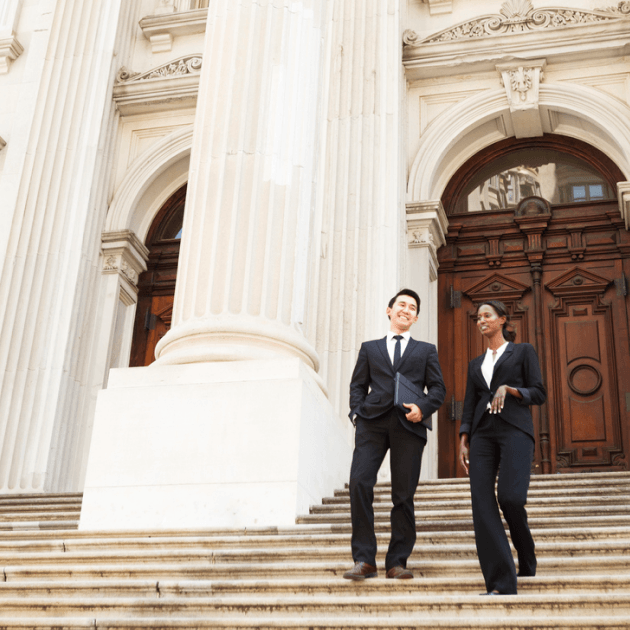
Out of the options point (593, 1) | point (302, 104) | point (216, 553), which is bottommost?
point (216, 553)

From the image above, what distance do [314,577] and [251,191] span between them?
10.8 feet

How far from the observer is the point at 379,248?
401 inches

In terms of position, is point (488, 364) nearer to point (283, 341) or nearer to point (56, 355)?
point (283, 341)

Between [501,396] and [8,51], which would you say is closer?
[501,396]

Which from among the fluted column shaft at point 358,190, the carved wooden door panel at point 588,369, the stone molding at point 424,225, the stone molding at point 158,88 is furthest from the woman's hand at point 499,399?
the stone molding at point 158,88

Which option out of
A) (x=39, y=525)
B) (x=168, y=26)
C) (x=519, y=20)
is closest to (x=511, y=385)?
(x=39, y=525)

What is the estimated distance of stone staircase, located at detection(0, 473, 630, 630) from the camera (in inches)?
150

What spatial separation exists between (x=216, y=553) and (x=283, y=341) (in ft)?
6.35

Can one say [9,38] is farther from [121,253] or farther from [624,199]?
[624,199]

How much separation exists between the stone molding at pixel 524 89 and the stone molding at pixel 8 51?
6750 mm

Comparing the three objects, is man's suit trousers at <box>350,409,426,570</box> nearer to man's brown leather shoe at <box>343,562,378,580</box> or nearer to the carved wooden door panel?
man's brown leather shoe at <box>343,562,378,580</box>

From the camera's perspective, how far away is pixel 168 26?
13.2 metres

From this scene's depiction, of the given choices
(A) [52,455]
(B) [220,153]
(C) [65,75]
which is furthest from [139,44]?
(B) [220,153]

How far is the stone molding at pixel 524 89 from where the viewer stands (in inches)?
452
